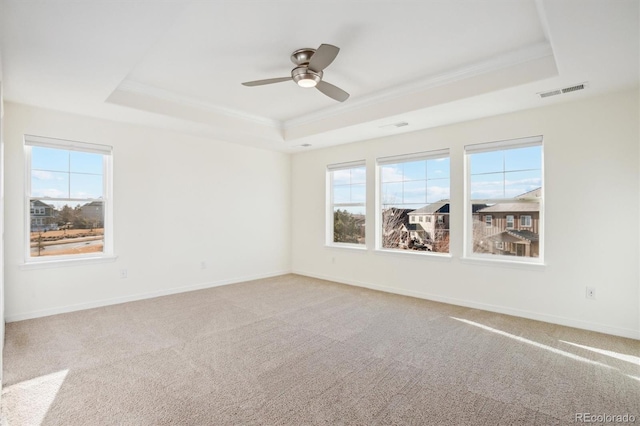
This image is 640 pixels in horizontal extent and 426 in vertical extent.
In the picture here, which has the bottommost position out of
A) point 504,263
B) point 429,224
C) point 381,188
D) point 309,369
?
point 309,369

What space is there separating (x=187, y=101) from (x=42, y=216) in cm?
217

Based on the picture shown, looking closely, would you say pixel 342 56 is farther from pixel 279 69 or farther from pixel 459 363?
pixel 459 363

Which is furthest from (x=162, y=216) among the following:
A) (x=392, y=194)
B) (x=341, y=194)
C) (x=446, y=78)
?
(x=446, y=78)

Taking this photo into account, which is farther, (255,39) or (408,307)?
(408,307)

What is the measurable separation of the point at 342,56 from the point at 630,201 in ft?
10.2

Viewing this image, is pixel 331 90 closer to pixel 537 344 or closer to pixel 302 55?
pixel 302 55

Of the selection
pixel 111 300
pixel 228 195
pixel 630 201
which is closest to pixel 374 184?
pixel 228 195

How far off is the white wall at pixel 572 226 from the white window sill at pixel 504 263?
1.3 inches

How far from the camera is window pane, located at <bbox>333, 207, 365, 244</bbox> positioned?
558 centimetres

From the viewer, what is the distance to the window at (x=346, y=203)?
5.57 meters

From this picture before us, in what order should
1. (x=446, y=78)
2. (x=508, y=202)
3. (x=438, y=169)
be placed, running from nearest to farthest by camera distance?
(x=446, y=78) → (x=508, y=202) → (x=438, y=169)

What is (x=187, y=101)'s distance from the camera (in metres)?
4.17

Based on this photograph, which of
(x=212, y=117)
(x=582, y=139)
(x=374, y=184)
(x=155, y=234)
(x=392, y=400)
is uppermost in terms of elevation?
(x=212, y=117)

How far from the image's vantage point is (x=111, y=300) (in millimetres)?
4258
